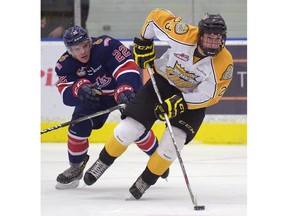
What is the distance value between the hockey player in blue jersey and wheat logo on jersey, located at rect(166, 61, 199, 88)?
10.7 inches

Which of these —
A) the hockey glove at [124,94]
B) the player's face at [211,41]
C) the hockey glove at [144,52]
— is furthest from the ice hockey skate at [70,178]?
the player's face at [211,41]

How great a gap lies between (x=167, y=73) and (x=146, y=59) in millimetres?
148

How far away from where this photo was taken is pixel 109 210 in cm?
309

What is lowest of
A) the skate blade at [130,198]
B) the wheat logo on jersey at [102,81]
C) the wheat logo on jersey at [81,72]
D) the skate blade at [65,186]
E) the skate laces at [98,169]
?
the skate blade at [65,186]

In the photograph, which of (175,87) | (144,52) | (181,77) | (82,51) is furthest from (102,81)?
(181,77)

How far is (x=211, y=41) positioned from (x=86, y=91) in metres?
0.70

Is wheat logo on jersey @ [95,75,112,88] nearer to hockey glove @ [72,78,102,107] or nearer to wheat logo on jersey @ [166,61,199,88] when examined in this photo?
hockey glove @ [72,78,102,107]

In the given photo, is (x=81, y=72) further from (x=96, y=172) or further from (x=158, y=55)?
(x=158, y=55)

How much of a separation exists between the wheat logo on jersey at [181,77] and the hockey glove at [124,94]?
0.76ft

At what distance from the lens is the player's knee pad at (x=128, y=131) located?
3.38 m

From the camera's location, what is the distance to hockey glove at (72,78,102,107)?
11.9ft

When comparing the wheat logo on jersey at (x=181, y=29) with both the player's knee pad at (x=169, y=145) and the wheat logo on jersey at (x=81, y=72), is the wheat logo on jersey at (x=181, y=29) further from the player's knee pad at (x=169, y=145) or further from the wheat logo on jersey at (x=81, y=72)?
the wheat logo on jersey at (x=81, y=72)
